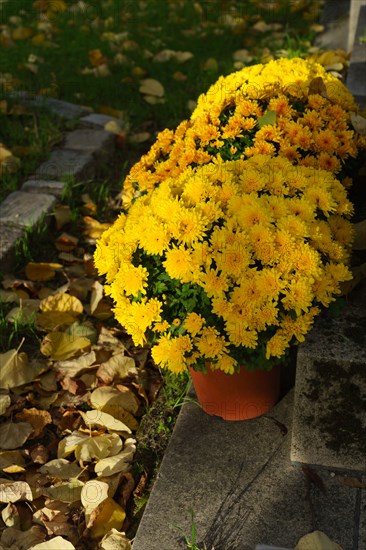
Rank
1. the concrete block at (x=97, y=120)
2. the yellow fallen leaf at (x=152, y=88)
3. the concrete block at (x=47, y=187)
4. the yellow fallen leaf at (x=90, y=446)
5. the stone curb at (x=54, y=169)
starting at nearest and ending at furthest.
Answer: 1. the yellow fallen leaf at (x=90, y=446)
2. the stone curb at (x=54, y=169)
3. the concrete block at (x=47, y=187)
4. the concrete block at (x=97, y=120)
5. the yellow fallen leaf at (x=152, y=88)

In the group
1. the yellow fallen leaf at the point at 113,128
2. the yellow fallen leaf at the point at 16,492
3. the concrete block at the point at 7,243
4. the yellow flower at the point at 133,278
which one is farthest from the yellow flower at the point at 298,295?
the yellow fallen leaf at the point at 113,128

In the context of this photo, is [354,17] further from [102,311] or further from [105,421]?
[105,421]

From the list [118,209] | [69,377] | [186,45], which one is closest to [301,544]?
[69,377]

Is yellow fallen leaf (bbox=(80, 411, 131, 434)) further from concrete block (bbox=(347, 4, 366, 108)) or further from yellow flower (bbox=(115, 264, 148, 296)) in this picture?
concrete block (bbox=(347, 4, 366, 108))

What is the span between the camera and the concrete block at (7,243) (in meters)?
3.54

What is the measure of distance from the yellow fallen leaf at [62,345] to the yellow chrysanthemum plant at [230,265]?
Answer: 750 mm

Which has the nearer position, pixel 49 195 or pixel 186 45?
pixel 49 195

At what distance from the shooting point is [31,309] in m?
3.32

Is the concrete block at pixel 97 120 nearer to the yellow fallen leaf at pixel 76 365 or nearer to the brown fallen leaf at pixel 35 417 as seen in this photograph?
the yellow fallen leaf at pixel 76 365

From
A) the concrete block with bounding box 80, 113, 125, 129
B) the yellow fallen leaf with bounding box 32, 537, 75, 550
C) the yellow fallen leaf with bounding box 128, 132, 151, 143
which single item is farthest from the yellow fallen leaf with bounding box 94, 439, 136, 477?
the concrete block with bounding box 80, 113, 125, 129

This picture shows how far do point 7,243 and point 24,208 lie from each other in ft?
1.03

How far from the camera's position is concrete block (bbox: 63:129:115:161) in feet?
14.6

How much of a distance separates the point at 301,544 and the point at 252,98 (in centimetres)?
172

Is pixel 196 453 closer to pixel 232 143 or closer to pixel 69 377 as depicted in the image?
pixel 69 377
